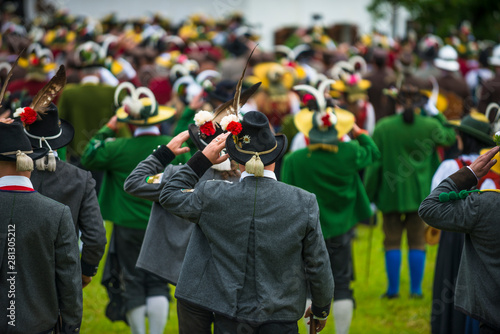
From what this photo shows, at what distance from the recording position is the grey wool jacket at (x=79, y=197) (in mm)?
3891

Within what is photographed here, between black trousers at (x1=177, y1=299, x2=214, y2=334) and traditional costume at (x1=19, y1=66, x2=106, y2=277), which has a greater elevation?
traditional costume at (x1=19, y1=66, x2=106, y2=277)

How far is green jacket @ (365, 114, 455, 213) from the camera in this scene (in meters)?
6.04

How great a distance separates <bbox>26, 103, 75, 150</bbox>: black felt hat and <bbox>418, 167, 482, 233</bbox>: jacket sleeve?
87.0 inches

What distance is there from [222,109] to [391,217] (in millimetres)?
2879

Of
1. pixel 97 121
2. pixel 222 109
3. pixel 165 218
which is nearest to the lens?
pixel 222 109

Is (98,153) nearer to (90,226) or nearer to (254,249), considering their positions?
(90,226)

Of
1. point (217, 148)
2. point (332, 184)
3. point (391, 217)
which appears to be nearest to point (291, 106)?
point (391, 217)

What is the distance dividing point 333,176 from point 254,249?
1.81 meters

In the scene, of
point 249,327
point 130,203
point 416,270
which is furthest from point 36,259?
point 416,270

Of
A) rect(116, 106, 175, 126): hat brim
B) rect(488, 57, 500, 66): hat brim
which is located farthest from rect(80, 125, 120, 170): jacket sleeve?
rect(488, 57, 500, 66): hat brim

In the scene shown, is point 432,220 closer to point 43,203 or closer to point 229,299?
point 229,299

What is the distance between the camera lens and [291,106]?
791 centimetres

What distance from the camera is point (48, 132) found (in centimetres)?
403

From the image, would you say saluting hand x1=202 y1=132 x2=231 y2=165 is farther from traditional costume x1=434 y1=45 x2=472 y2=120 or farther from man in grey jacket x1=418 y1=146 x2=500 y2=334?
traditional costume x1=434 y1=45 x2=472 y2=120
